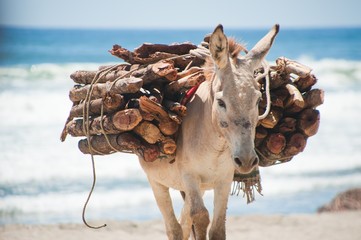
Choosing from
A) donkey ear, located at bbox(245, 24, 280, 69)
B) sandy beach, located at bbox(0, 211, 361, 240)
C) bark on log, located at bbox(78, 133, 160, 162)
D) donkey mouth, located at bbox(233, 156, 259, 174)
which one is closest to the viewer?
donkey mouth, located at bbox(233, 156, 259, 174)

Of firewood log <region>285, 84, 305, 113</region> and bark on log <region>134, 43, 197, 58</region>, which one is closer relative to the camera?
firewood log <region>285, 84, 305, 113</region>

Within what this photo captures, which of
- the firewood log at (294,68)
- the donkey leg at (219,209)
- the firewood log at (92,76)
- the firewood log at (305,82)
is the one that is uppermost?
the firewood log at (294,68)

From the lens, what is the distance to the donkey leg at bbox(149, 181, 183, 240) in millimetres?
6559

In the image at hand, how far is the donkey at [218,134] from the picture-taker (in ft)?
15.8

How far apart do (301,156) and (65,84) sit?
1249 centimetres

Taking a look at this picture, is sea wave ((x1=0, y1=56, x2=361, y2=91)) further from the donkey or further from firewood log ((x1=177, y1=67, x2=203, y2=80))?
the donkey

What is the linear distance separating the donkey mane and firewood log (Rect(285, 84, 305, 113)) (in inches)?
25.3

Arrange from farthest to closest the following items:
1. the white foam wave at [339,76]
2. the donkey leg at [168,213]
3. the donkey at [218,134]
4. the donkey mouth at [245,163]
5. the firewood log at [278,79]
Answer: the white foam wave at [339,76], the donkey leg at [168,213], the firewood log at [278,79], the donkey at [218,134], the donkey mouth at [245,163]

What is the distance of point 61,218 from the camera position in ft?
38.0

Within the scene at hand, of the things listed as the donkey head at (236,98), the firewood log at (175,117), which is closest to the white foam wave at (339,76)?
the firewood log at (175,117)

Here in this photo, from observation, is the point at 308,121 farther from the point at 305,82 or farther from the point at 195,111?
the point at 195,111

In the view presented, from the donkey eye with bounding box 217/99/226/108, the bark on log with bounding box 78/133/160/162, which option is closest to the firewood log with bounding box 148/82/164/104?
the bark on log with bounding box 78/133/160/162

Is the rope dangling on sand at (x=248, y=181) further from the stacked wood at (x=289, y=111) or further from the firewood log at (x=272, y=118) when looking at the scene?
the firewood log at (x=272, y=118)

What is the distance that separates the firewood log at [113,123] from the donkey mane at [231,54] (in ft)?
2.12
